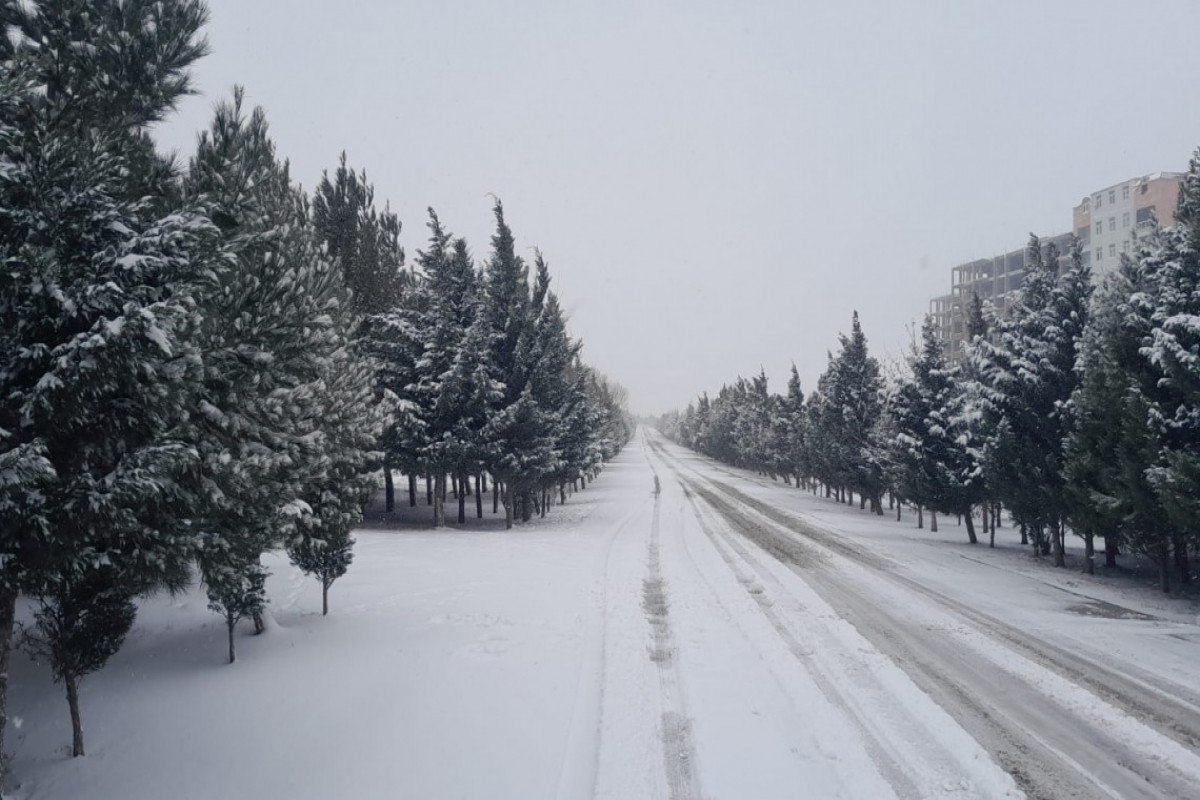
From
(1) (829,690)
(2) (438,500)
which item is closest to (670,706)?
(1) (829,690)

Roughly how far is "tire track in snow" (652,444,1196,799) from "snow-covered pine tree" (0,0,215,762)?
1048cm

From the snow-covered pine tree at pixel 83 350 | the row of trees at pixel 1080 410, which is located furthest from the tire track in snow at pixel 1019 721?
the snow-covered pine tree at pixel 83 350

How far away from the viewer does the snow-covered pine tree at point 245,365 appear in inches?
271

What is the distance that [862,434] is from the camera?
134ft

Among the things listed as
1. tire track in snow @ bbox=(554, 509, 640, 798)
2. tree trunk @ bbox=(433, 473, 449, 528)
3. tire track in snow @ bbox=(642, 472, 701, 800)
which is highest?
tree trunk @ bbox=(433, 473, 449, 528)

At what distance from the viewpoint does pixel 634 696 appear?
9.44 m

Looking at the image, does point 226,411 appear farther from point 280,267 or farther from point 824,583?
point 824,583

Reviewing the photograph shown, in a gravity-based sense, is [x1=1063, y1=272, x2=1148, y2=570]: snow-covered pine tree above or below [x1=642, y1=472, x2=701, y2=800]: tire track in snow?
above

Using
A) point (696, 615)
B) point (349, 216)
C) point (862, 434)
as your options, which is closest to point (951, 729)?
point (696, 615)

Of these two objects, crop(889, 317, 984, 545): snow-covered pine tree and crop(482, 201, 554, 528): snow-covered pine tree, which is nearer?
crop(482, 201, 554, 528): snow-covered pine tree

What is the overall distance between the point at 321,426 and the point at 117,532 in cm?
568

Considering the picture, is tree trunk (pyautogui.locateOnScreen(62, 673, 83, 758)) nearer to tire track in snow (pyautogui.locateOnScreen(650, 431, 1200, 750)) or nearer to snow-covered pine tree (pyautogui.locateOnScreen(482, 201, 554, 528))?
tire track in snow (pyautogui.locateOnScreen(650, 431, 1200, 750))

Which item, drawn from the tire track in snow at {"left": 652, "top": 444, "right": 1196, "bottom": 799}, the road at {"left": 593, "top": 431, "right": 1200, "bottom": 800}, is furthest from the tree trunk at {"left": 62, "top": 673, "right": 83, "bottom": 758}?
the tire track in snow at {"left": 652, "top": 444, "right": 1196, "bottom": 799}

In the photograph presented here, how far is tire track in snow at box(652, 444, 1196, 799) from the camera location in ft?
23.8
